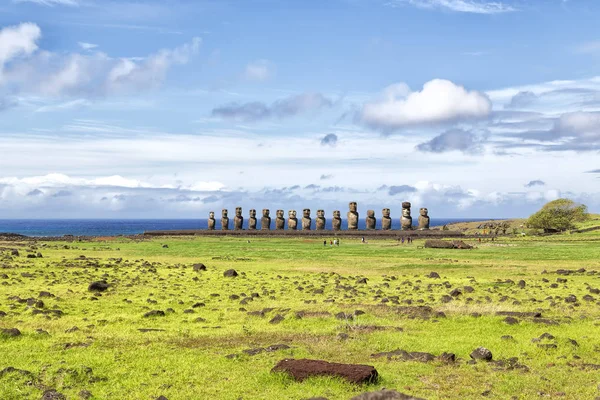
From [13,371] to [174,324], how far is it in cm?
658

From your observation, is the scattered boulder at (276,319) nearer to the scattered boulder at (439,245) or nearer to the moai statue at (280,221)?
the scattered boulder at (439,245)

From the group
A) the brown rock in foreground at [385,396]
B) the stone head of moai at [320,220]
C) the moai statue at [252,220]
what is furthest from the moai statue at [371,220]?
the brown rock in foreground at [385,396]

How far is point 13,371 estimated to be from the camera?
12.7 meters

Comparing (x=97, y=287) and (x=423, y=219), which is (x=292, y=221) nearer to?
(x=423, y=219)

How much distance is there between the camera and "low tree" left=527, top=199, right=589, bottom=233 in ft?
323

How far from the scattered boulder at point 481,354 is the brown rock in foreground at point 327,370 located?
3232mm

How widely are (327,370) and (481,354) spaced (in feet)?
13.4

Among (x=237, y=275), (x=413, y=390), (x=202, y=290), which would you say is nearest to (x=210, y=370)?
(x=413, y=390)

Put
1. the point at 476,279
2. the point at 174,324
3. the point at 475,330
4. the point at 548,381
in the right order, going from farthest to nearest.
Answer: the point at 476,279, the point at 174,324, the point at 475,330, the point at 548,381

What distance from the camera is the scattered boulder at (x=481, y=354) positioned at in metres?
14.1

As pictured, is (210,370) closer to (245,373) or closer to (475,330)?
(245,373)

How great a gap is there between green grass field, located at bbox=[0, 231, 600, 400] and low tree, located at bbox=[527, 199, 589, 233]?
6800 centimetres

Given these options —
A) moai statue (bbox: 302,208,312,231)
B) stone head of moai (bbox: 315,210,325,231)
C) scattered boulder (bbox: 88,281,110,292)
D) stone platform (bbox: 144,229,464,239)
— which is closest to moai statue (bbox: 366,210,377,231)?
stone platform (bbox: 144,229,464,239)

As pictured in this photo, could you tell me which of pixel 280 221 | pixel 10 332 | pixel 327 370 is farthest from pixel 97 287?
pixel 280 221
